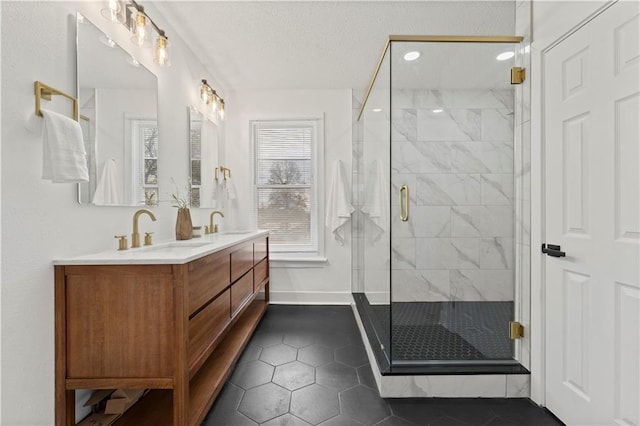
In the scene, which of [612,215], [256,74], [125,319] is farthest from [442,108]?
[125,319]

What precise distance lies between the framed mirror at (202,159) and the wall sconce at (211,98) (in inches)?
6.0

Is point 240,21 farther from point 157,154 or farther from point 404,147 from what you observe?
point 404,147

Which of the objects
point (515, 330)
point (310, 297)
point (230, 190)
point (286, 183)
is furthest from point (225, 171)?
point (515, 330)

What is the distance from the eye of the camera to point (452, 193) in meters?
2.76

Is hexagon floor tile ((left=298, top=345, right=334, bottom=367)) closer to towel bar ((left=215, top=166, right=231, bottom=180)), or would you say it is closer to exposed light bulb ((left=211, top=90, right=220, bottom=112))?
towel bar ((left=215, top=166, right=231, bottom=180))

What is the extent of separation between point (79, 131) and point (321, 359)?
6.53 ft

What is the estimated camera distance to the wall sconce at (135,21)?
1.67 meters

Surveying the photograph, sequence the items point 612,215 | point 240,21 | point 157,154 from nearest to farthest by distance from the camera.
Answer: point 612,215 → point 157,154 → point 240,21

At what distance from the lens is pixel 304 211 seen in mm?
3783

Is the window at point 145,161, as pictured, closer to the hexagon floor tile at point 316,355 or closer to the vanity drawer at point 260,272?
the vanity drawer at point 260,272

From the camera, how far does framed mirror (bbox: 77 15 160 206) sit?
1532mm

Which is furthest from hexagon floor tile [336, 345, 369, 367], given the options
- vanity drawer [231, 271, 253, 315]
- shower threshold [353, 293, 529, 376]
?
vanity drawer [231, 271, 253, 315]

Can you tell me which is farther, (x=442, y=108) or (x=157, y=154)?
(x=442, y=108)

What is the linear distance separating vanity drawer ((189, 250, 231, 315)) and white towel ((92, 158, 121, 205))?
0.61 metres
